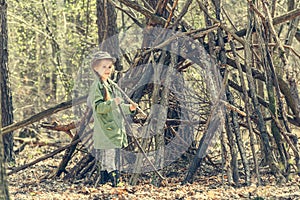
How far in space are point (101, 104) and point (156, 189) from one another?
1.23m

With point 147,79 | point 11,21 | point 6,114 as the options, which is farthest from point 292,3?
point 11,21

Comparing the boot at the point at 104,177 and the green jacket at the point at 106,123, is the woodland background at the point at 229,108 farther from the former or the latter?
the green jacket at the point at 106,123

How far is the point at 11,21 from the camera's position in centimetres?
1520

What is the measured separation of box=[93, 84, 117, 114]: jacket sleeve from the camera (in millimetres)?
6848

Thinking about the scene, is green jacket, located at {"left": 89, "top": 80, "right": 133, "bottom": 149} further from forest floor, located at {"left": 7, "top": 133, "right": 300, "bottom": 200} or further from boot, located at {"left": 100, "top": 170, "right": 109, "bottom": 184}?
boot, located at {"left": 100, "top": 170, "right": 109, "bottom": 184}

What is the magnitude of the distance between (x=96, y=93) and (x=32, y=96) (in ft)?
39.0

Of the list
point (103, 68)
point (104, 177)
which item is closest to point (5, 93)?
point (104, 177)

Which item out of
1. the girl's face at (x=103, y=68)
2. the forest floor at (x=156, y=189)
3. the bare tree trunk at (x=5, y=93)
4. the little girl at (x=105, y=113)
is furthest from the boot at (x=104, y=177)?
the bare tree trunk at (x=5, y=93)

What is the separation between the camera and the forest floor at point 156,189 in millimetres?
6414

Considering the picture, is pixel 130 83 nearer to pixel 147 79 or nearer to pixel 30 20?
pixel 147 79

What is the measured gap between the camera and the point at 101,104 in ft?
22.8

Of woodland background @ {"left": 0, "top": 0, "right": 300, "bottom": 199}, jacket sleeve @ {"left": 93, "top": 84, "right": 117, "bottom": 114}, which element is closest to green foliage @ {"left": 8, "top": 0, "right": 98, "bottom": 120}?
woodland background @ {"left": 0, "top": 0, "right": 300, "bottom": 199}

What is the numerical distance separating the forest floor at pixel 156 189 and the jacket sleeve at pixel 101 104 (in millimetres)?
828

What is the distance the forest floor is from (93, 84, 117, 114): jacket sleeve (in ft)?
2.72
